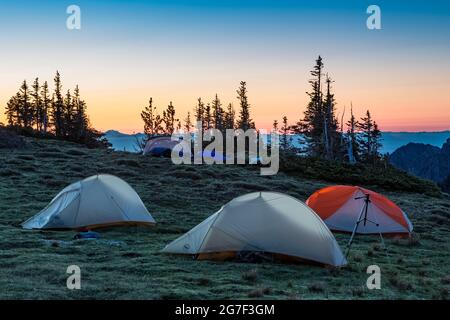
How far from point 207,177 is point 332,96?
38.5 m

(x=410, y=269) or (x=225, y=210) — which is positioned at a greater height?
(x=225, y=210)

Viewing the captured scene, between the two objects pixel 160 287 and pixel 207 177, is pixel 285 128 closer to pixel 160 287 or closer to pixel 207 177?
pixel 207 177

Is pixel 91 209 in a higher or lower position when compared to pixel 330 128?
lower

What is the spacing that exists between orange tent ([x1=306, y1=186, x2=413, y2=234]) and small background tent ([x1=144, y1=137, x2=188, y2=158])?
975 inches

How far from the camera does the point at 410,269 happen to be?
12969 millimetres

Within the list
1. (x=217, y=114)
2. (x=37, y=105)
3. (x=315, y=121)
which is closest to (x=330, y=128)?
(x=315, y=121)

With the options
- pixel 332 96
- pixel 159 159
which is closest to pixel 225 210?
pixel 159 159

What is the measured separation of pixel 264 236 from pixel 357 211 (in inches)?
279

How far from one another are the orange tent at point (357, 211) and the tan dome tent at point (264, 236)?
5.76m

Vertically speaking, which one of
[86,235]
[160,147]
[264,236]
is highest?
[160,147]

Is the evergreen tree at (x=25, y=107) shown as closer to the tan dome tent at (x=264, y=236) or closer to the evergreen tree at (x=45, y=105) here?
the evergreen tree at (x=45, y=105)

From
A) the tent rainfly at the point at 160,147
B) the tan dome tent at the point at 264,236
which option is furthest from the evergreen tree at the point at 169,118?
the tan dome tent at the point at 264,236

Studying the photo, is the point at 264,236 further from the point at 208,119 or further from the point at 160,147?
the point at 208,119

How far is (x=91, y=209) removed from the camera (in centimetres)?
1681
